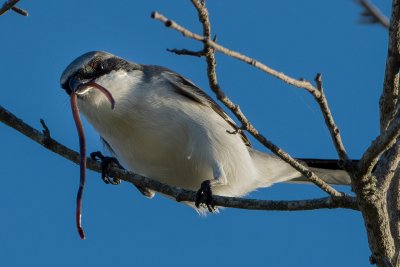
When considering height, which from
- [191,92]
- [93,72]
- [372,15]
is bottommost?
[372,15]

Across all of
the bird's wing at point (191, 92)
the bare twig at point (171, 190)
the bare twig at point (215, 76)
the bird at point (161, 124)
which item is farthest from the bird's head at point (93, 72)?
the bare twig at point (215, 76)

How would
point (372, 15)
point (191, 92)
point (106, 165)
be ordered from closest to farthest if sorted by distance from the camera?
point (372, 15)
point (106, 165)
point (191, 92)

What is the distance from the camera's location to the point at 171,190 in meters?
4.61

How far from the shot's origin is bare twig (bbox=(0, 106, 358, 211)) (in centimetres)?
383

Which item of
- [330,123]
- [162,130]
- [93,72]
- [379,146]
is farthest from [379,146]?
[93,72]

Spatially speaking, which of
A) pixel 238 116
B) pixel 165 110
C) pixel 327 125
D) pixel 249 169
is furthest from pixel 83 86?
pixel 327 125

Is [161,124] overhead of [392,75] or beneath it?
overhead

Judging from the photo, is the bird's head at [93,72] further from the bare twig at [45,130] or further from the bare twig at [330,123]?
the bare twig at [330,123]

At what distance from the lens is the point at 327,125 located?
3.49m

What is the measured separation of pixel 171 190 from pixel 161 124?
104 centimetres

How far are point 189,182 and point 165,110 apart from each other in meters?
0.76

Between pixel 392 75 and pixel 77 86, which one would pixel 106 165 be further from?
pixel 392 75

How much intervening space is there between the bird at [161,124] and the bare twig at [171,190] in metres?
0.53

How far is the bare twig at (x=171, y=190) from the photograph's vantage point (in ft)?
12.6
